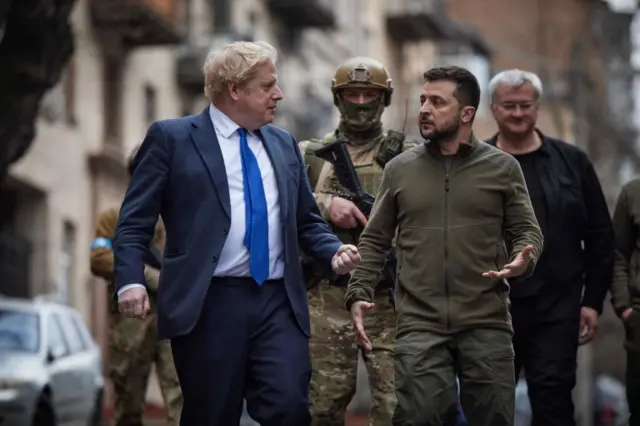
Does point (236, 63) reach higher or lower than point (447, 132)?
higher

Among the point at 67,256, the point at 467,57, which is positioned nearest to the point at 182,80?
the point at 67,256

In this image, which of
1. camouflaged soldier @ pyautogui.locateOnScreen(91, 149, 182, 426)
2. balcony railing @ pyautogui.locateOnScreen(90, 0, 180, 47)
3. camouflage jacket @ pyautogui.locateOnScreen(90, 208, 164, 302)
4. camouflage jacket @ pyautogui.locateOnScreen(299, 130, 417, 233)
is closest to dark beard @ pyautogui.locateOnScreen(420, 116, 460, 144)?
camouflage jacket @ pyautogui.locateOnScreen(299, 130, 417, 233)

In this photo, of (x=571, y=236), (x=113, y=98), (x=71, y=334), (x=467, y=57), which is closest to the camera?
(x=571, y=236)

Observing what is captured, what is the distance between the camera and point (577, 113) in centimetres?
5084

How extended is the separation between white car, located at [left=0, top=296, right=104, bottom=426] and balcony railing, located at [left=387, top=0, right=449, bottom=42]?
40604mm

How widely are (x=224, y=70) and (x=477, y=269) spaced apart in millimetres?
1431

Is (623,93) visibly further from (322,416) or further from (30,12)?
(322,416)

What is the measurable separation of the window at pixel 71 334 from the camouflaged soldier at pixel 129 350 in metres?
5.79

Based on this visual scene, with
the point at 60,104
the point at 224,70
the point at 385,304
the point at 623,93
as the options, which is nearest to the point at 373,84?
the point at 385,304

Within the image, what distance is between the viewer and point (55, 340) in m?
18.9

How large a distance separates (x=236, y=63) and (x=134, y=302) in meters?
1.21

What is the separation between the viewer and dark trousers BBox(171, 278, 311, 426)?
29.5 ft

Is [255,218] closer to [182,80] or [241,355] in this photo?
[241,355]

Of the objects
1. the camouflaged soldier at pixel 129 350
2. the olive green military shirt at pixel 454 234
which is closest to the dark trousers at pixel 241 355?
the olive green military shirt at pixel 454 234
